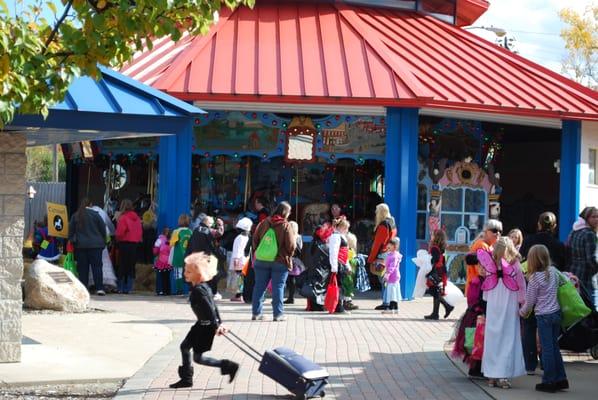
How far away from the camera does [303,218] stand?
2214 centimetres

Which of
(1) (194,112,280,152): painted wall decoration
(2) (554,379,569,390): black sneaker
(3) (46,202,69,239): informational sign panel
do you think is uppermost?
(1) (194,112,280,152): painted wall decoration

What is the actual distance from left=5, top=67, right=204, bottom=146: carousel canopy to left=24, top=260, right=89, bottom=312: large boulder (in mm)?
5100

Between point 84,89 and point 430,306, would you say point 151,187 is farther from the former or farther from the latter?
point 84,89

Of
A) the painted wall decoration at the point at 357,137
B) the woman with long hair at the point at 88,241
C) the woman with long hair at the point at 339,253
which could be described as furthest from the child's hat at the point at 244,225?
the painted wall decoration at the point at 357,137

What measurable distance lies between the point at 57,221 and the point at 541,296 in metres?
12.0

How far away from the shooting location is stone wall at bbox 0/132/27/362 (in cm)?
1030

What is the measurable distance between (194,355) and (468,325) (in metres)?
2.86

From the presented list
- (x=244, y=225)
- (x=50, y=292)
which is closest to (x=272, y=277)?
(x=244, y=225)

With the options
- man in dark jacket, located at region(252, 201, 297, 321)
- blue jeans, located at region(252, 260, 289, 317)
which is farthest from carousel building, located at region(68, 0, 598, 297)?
blue jeans, located at region(252, 260, 289, 317)

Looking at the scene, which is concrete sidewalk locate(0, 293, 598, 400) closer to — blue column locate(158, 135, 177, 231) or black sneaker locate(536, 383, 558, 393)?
black sneaker locate(536, 383, 558, 393)

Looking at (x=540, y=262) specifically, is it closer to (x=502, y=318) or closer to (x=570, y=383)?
(x=502, y=318)

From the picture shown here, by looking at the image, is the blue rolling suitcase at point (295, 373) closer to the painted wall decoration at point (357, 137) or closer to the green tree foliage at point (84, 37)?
the green tree foliage at point (84, 37)

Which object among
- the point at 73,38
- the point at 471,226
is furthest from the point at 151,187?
the point at 73,38

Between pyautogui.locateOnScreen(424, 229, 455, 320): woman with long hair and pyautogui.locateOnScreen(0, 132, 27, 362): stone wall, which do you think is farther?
pyautogui.locateOnScreen(424, 229, 455, 320): woman with long hair
